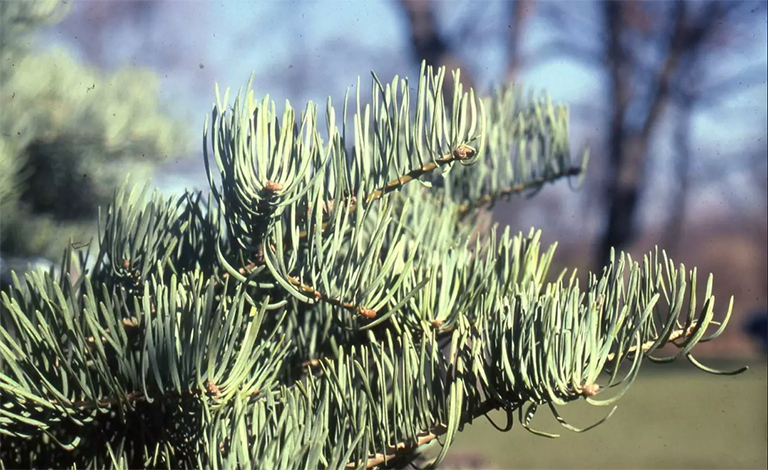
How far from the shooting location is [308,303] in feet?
0.75

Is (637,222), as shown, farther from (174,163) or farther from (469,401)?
(469,401)

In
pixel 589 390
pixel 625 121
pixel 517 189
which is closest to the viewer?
pixel 589 390

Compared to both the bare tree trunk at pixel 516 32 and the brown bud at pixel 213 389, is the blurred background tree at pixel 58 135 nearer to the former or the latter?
the brown bud at pixel 213 389

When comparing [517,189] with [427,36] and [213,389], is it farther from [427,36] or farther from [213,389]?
[427,36]

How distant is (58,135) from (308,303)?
0.80 ft

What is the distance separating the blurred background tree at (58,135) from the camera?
37 centimetres

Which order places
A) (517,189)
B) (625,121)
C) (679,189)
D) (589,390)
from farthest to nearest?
(625,121)
(679,189)
(517,189)
(589,390)

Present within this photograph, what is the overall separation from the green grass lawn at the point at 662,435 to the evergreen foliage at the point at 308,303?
A: 38cm

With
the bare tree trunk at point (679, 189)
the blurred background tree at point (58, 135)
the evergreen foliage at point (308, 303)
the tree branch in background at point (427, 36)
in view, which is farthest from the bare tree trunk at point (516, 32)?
the evergreen foliage at point (308, 303)

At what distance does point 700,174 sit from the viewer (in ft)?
2.55

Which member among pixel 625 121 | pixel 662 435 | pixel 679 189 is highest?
pixel 625 121

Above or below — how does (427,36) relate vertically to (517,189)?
above

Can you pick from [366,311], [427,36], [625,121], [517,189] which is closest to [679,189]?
[625,121]

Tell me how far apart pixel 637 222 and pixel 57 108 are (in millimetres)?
724
